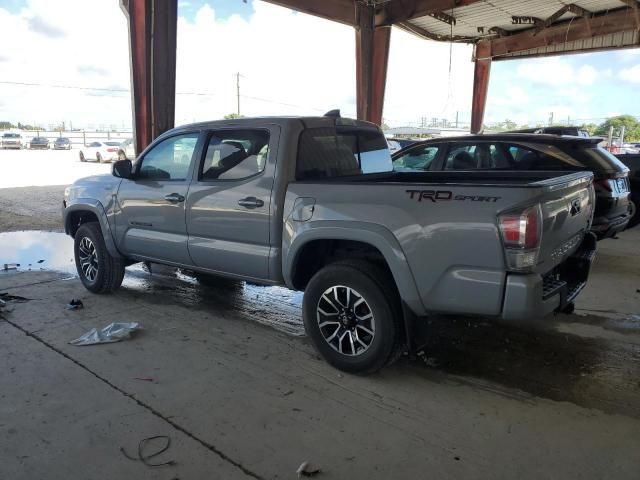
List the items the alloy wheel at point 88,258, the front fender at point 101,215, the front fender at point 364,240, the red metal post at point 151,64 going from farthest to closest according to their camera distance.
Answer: the red metal post at point 151,64
the alloy wheel at point 88,258
the front fender at point 101,215
the front fender at point 364,240

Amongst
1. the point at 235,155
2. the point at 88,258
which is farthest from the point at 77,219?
the point at 235,155

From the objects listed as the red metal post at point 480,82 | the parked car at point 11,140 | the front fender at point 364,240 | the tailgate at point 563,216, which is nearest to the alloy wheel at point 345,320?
the front fender at point 364,240

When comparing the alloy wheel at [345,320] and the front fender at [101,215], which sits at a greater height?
the front fender at [101,215]

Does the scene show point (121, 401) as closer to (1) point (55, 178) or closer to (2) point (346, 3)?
(2) point (346, 3)

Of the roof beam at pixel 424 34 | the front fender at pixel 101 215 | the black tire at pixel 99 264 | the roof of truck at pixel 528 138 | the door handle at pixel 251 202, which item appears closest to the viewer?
the door handle at pixel 251 202

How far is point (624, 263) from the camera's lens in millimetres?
7043

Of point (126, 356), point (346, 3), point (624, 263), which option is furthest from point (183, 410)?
point (346, 3)

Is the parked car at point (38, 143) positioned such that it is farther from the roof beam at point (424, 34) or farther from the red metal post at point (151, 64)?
the red metal post at point (151, 64)

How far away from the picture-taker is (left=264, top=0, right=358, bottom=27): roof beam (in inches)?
596

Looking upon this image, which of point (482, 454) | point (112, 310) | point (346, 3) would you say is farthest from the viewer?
point (346, 3)

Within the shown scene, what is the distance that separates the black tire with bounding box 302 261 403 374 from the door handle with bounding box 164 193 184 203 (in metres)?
1.65

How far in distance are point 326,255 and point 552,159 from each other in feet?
13.2

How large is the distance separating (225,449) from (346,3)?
54.8 feet

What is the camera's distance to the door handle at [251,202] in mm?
4074
